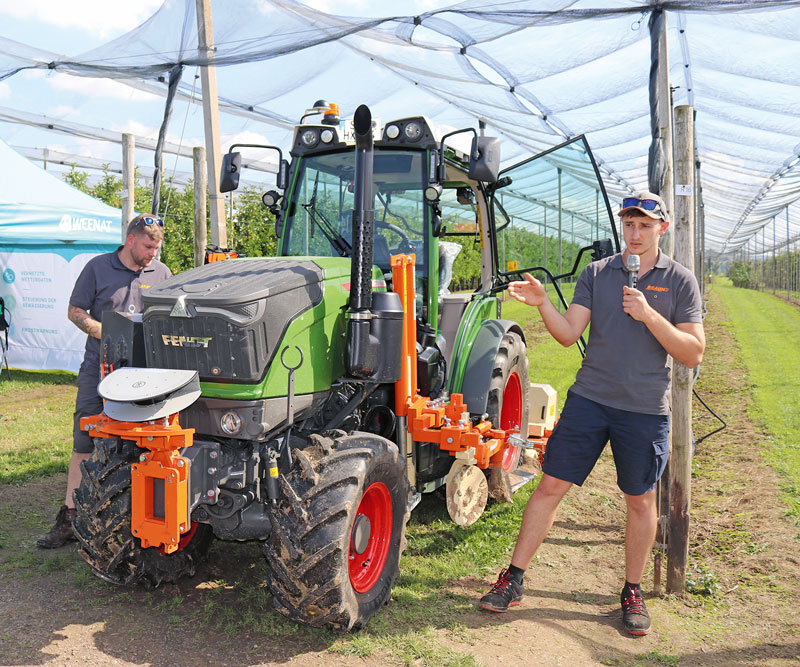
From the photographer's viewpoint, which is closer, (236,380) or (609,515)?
(236,380)

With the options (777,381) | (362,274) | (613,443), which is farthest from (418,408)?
(777,381)

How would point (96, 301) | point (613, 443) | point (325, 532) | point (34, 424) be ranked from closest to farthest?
point (325, 532) < point (613, 443) < point (96, 301) < point (34, 424)

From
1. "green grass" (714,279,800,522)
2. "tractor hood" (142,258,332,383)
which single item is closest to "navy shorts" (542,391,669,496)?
"tractor hood" (142,258,332,383)

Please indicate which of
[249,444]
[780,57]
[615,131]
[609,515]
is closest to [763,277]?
[615,131]

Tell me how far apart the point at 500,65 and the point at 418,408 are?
4822 mm

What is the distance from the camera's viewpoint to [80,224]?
9.45m

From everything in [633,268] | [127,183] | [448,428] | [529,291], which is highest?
[127,183]

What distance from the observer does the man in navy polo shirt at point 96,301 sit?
13.8ft

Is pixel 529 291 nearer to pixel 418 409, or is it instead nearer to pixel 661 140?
pixel 418 409

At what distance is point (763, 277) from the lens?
4100cm

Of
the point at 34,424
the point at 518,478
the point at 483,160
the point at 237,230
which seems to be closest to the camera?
the point at 483,160

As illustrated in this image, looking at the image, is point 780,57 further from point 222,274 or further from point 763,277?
point 763,277

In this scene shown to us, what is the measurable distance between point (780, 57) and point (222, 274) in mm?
6004

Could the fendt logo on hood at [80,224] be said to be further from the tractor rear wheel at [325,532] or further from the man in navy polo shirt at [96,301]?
the tractor rear wheel at [325,532]
